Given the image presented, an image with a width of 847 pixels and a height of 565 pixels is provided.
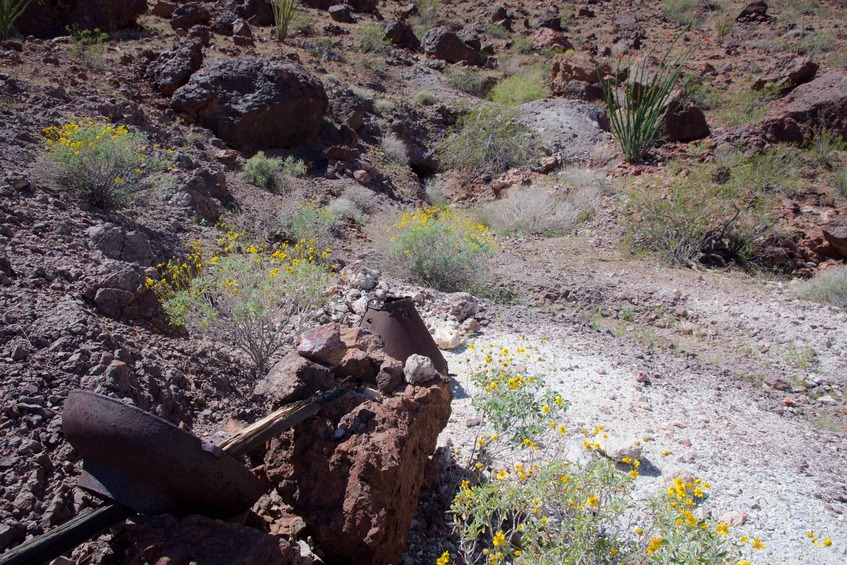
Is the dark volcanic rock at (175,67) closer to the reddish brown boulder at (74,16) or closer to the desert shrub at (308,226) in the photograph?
the reddish brown boulder at (74,16)

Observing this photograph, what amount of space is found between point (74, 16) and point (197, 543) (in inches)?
595

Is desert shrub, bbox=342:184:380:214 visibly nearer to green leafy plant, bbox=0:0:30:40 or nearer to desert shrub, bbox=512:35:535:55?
green leafy plant, bbox=0:0:30:40

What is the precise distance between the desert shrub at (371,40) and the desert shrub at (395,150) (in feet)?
18.9

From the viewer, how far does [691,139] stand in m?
13.0

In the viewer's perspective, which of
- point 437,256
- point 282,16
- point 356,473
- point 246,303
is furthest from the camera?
point 282,16

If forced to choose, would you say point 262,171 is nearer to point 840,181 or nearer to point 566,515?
point 566,515

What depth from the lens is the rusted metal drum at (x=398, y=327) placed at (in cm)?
348

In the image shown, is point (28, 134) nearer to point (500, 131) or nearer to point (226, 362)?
point (226, 362)

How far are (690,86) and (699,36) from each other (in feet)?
24.6

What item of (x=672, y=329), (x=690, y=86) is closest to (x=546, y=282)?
(x=672, y=329)

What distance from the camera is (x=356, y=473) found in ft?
7.05

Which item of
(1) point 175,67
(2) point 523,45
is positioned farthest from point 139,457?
(2) point 523,45

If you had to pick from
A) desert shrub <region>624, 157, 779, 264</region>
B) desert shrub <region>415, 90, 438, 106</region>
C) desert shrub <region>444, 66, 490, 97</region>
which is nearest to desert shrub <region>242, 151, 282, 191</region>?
desert shrub <region>624, 157, 779, 264</region>

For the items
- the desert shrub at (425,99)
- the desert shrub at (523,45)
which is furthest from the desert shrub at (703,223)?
the desert shrub at (523,45)
